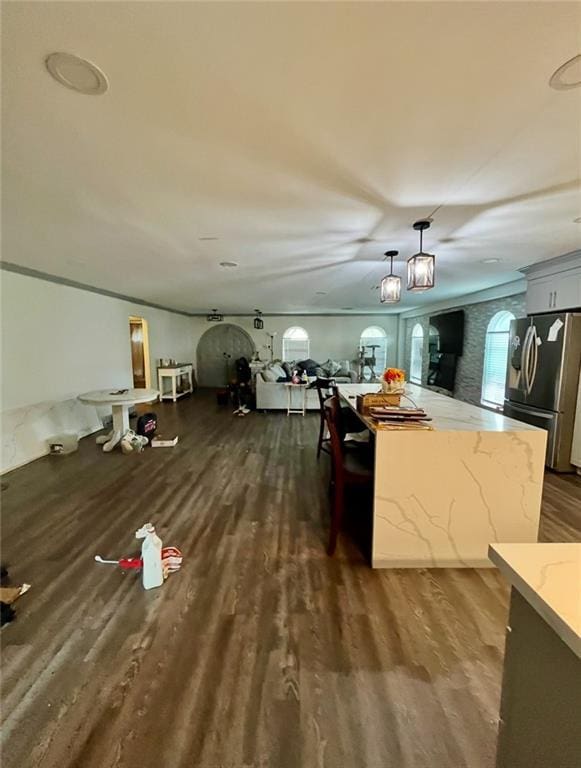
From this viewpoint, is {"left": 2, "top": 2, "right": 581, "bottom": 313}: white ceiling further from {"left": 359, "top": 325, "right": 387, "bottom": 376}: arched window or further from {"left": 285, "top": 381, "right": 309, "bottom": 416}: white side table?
{"left": 359, "top": 325, "right": 387, "bottom": 376}: arched window

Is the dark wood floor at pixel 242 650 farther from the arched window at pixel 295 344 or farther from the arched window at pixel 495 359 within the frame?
the arched window at pixel 295 344

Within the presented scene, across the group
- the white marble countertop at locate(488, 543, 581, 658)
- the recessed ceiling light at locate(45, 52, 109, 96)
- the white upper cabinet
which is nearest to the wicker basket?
the white marble countertop at locate(488, 543, 581, 658)

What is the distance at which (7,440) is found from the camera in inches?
147

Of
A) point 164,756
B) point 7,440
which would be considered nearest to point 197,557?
point 164,756

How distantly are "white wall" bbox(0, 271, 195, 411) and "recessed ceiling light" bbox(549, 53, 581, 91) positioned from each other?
4758mm

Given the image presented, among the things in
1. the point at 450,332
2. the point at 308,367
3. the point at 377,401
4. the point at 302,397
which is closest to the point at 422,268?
the point at 377,401

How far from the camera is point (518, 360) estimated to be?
413 centimetres

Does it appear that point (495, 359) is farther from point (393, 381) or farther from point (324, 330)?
point (324, 330)

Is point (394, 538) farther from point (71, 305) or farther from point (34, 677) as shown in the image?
point (71, 305)

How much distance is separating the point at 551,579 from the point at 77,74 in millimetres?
2010

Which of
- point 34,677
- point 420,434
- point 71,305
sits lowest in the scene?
point 34,677

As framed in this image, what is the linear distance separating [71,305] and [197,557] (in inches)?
166

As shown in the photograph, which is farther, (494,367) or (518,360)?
(494,367)

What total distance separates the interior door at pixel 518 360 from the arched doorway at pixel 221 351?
7.31 meters
